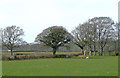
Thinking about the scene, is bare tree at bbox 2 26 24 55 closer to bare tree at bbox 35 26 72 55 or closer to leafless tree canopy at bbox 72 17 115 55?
bare tree at bbox 35 26 72 55

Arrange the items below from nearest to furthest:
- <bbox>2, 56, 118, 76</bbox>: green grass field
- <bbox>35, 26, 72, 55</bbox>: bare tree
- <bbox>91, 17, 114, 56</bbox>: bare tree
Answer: <bbox>2, 56, 118, 76</bbox>: green grass field → <bbox>35, 26, 72, 55</bbox>: bare tree → <bbox>91, 17, 114, 56</bbox>: bare tree

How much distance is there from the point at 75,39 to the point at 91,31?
806 centimetres

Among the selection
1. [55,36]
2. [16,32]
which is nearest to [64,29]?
[55,36]

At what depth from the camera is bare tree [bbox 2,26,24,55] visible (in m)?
58.5

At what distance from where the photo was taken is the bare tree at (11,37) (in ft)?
192

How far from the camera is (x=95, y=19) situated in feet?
195

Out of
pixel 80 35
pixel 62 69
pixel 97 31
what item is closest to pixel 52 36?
pixel 80 35

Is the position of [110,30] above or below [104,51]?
above

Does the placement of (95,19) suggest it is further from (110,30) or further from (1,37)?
(1,37)

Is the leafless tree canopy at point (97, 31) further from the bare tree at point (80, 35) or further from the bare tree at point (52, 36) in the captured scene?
the bare tree at point (52, 36)

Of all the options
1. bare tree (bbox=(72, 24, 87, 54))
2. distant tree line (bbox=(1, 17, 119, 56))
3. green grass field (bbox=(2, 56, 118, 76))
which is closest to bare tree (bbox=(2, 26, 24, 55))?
distant tree line (bbox=(1, 17, 119, 56))

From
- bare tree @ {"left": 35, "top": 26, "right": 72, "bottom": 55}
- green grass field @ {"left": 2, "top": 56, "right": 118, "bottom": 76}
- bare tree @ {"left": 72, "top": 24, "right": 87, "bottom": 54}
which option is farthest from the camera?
bare tree @ {"left": 72, "top": 24, "right": 87, "bottom": 54}

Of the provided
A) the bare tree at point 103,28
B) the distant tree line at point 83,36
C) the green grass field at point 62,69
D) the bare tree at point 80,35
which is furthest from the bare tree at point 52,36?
the green grass field at point 62,69

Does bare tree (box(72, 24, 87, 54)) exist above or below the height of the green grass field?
above
